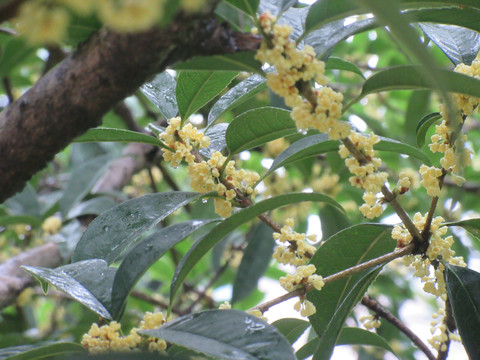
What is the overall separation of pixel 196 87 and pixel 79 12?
525mm

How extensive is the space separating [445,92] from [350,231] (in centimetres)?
53

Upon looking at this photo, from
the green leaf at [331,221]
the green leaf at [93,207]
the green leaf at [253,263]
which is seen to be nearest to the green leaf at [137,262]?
the green leaf at [253,263]

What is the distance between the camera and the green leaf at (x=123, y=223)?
3.11 feet

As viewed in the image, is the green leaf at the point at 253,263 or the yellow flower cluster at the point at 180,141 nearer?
the yellow flower cluster at the point at 180,141

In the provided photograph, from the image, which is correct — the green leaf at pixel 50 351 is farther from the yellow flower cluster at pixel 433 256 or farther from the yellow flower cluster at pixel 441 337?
the yellow flower cluster at pixel 441 337

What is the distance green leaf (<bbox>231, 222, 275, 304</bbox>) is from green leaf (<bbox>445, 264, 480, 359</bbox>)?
43.6 inches

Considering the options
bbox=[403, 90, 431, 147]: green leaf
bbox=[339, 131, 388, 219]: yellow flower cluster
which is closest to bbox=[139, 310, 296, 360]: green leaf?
bbox=[339, 131, 388, 219]: yellow flower cluster

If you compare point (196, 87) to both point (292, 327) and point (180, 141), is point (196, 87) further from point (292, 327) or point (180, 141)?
point (292, 327)

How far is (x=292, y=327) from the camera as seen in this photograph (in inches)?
44.1

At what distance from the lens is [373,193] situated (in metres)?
0.91

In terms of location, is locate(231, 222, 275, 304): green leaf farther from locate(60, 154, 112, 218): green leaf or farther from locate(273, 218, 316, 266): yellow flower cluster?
locate(273, 218, 316, 266): yellow flower cluster

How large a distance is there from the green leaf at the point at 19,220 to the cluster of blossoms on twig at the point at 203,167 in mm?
1174

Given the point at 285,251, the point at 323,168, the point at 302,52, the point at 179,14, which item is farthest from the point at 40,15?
the point at 323,168

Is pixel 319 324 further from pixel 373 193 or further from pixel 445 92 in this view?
pixel 445 92
